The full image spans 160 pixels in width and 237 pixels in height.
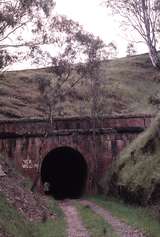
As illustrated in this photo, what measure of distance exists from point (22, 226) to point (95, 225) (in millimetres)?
3861

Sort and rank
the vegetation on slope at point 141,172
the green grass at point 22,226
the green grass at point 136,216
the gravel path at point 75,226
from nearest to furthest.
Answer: the green grass at point 22,226
the green grass at point 136,216
the gravel path at point 75,226
the vegetation on slope at point 141,172

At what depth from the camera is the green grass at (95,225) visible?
14.3 m

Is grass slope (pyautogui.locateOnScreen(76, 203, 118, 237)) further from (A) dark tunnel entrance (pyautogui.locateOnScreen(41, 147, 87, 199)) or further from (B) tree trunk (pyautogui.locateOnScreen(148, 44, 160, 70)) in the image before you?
(A) dark tunnel entrance (pyautogui.locateOnScreen(41, 147, 87, 199))

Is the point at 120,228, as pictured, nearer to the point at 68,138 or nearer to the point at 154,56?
the point at 154,56

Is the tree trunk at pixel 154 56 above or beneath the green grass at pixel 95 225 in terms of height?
above

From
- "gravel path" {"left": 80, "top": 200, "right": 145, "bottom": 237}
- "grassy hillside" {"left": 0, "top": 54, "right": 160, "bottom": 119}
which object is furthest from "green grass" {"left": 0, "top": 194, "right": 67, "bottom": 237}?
"grassy hillside" {"left": 0, "top": 54, "right": 160, "bottom": 119}

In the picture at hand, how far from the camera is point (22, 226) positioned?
13.4 metres

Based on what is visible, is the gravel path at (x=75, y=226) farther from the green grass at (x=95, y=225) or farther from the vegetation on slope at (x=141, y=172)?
the vegetation on slope at (x=141, y=172)

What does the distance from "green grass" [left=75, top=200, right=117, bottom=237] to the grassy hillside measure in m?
16.0

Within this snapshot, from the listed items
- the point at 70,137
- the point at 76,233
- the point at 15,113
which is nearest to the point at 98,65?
the point at 70,137

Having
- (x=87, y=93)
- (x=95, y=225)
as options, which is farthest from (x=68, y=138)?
(x=87, y=93)

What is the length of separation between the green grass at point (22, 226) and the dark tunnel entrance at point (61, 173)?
984 inches

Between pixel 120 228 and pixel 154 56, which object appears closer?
pixel 120 228

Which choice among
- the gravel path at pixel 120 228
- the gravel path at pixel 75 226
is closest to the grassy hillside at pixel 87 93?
the gravel path at pixel 75 226
